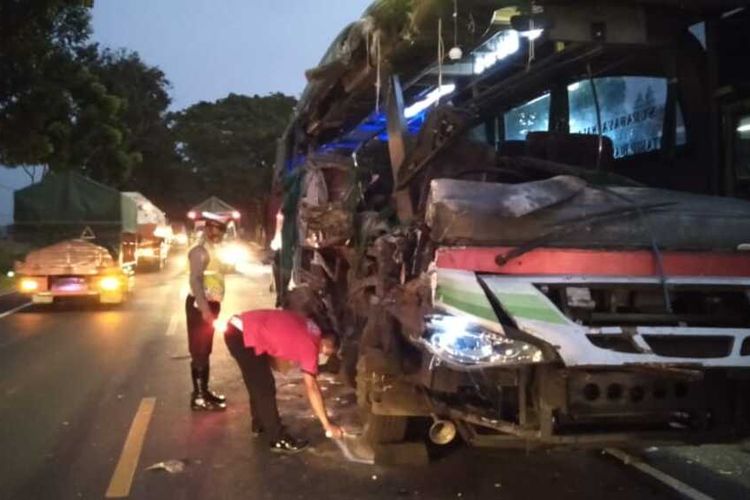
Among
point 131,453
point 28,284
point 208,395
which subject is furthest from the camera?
point 28,284

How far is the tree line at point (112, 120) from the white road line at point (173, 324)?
9.52ft

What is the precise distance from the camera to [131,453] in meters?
6.54

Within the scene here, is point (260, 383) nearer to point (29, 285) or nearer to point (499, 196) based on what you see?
point (499, 196)

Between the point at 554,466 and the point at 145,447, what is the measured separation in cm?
298

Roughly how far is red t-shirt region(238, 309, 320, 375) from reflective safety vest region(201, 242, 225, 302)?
65.7 inches

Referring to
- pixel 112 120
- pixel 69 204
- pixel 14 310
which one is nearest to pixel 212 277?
pixel 14 310

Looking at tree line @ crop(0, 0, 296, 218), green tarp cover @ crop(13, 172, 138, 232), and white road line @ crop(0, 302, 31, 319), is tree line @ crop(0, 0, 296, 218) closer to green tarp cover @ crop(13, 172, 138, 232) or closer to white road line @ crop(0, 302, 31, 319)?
green tarp cover @ crop(13, 172, 138, 232)

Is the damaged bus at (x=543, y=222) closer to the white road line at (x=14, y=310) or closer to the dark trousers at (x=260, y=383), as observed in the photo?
the dark trousers at (x=260, y=383)

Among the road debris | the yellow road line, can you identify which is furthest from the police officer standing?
the road debris

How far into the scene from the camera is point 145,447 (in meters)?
6.70

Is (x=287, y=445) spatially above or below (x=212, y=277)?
below

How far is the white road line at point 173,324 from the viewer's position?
1317cm

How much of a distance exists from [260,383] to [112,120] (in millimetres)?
27250

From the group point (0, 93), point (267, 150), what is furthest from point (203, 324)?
point (267, 150)
